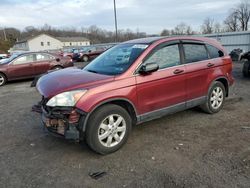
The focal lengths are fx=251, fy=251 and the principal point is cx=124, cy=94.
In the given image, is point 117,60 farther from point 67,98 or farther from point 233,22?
point 233,22

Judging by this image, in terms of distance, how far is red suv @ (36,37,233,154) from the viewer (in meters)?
3.58

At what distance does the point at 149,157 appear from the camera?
370cm

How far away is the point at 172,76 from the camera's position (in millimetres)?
4473

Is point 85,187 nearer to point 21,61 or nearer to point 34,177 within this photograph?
point 34,177

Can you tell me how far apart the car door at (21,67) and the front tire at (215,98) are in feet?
30.3

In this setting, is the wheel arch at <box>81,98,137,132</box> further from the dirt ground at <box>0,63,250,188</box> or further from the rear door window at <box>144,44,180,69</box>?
the rear door window at <box>144,44,180,69</box>

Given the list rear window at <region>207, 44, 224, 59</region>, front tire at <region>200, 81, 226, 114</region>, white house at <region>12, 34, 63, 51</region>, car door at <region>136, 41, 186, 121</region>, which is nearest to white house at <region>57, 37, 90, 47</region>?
white house at <region>12, 34, 63, 51</region>

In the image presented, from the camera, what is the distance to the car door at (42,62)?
40.1 ft

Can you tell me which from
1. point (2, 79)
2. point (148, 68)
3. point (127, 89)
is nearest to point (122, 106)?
point (127, 89)

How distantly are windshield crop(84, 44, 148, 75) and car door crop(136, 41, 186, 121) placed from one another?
0.24m

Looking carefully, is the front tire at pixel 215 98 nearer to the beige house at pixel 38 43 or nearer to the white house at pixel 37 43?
the beige house at pixel 38 43

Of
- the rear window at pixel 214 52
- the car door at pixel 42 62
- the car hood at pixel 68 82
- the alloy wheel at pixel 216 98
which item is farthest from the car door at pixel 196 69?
the car door at pixel 42 62

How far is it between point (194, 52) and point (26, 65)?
30.4ft

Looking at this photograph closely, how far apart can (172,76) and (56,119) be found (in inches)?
83.8
